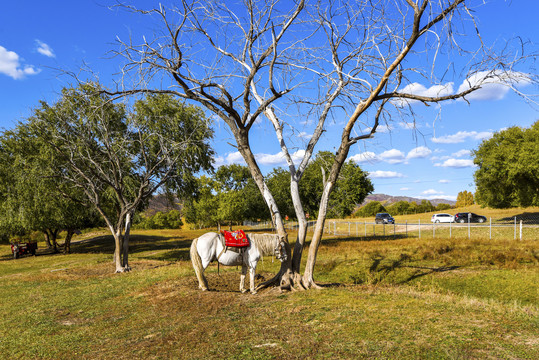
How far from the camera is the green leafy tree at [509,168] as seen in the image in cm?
3678

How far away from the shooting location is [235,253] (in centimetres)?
1060

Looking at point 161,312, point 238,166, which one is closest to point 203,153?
point 161,312

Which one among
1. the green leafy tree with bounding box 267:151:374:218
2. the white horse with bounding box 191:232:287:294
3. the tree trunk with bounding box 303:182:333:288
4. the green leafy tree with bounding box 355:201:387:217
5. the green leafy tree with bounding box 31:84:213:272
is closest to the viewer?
the tree trunk with bounding box 303:182:333:288

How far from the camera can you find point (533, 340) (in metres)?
5.42

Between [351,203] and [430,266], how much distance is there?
36100 millimetres

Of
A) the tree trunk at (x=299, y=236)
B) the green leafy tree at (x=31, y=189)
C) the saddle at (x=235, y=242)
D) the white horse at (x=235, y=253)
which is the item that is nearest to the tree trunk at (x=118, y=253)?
the green leafy tree at (x=31, y=189)

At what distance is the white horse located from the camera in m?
10.5

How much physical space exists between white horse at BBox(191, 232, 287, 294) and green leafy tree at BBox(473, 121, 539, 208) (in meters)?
35.0

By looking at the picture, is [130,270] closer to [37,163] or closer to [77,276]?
[77,276]

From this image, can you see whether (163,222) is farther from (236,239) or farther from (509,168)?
(236,239)

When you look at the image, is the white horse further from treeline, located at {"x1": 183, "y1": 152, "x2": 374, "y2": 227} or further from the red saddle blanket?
treeline, located at {"x1": 183, "y1": 152, "x2": 374, "y2": 227}

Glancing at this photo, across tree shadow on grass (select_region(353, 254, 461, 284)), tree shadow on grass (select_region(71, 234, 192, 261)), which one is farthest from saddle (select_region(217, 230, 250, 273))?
tree shadow on grass (select_region(71, 234, 192, 261))

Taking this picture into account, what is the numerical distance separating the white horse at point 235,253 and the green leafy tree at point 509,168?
35040mm

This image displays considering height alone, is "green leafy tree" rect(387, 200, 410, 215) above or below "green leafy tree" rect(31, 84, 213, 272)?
below
